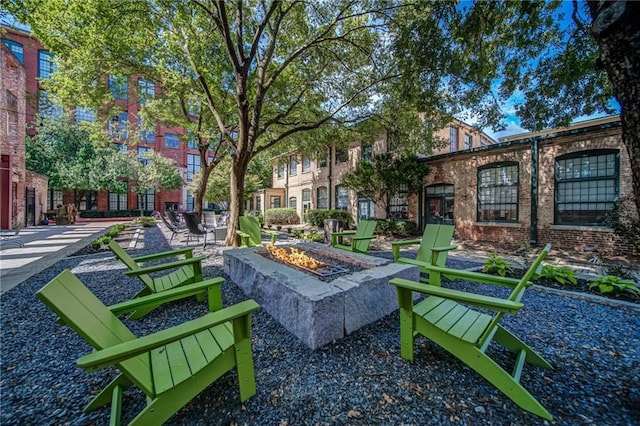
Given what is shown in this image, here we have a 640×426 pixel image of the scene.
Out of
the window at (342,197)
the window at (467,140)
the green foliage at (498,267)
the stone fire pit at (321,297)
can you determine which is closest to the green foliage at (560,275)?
the green foliage at (498,267)

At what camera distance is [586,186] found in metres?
Result: 7.53

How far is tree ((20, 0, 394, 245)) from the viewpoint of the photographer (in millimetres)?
5859

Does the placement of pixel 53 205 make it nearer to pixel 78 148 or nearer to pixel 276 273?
pixel 78 148

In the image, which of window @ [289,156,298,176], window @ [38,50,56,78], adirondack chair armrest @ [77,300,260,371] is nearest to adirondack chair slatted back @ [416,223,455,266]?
adirondack chair armrest @ [77,300,260,371]

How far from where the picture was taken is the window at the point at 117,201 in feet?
82.1

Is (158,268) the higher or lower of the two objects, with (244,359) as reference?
higher

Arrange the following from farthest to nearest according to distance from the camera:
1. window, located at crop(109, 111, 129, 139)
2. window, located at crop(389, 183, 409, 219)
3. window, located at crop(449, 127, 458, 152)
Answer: window, located at crop(449, 127, 458, 152) → window, located at crop(109, 111, 129, 139) → window, located at crop(389, 183, 409, 219)

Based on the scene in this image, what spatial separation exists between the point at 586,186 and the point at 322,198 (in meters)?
12.0

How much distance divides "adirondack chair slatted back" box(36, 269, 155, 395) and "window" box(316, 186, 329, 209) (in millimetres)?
14569

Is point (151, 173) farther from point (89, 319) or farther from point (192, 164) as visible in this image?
point (89, 319)

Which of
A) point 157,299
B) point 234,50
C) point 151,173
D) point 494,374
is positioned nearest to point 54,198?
point 151,173

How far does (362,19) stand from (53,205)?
A: 28890 millimetres

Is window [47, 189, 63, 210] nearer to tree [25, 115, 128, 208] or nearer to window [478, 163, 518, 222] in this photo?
tree [25, 115, 128, 208]

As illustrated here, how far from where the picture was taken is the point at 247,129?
7000 mm
